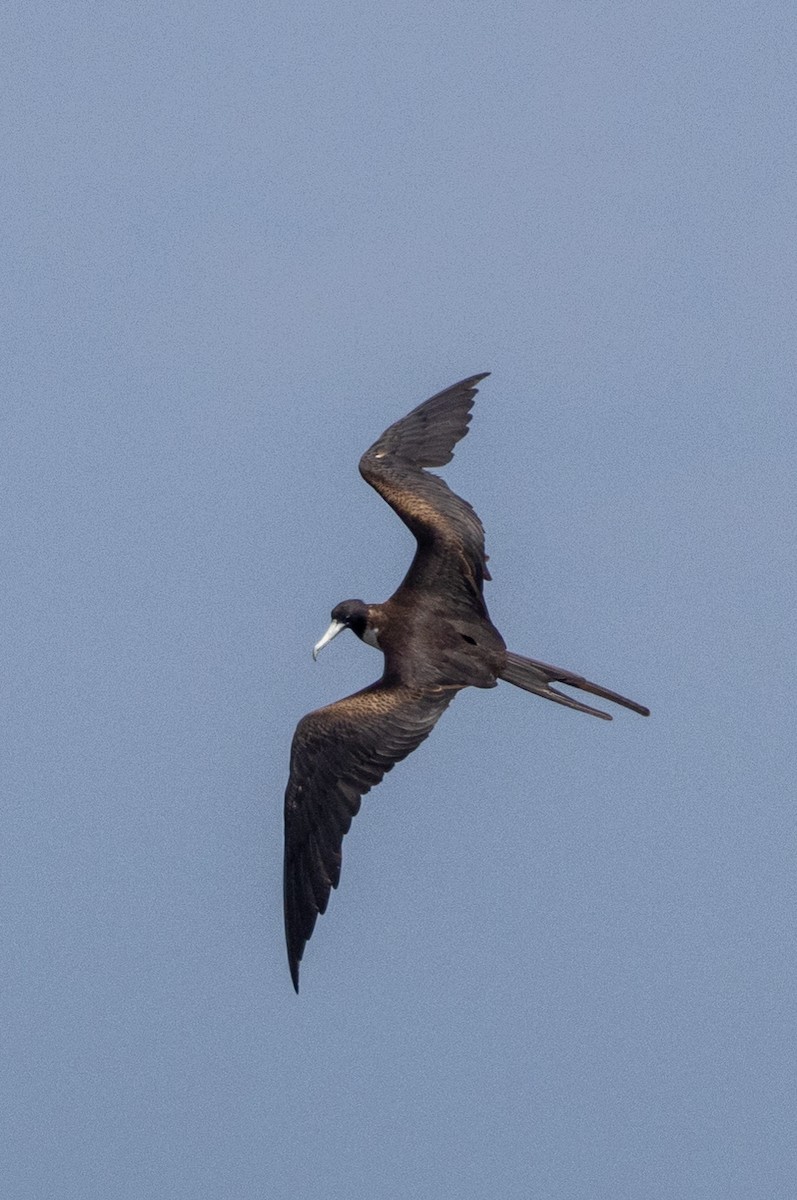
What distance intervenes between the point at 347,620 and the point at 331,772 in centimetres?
165

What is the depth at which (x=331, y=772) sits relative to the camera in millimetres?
21875

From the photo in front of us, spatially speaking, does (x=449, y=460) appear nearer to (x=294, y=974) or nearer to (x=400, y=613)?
(x=400, y=613)

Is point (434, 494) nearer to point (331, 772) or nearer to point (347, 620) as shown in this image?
point (347, 620)

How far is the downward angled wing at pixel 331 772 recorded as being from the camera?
21.6 metres

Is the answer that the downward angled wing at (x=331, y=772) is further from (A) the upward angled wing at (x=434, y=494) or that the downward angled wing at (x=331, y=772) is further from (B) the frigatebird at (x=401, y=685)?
(A) the upward angled wing at (x=434, y=494)

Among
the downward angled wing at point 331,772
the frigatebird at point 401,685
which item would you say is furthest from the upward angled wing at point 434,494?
the downward angled wing at point 331,772

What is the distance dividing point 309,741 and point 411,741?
0.77 m

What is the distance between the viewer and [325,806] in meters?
21.8

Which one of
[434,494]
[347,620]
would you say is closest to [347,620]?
[347,620]

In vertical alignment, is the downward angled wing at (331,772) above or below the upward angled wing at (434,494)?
below

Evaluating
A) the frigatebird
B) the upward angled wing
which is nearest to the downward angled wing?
the frigatebird

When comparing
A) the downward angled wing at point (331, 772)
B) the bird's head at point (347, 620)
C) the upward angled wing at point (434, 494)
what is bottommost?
the downward angled wing at point (331, 772)

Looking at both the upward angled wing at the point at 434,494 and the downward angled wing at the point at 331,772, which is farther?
the upward angled wing at the point at 434,494

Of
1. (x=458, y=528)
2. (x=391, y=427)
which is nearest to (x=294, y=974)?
(x=458, y=528)
